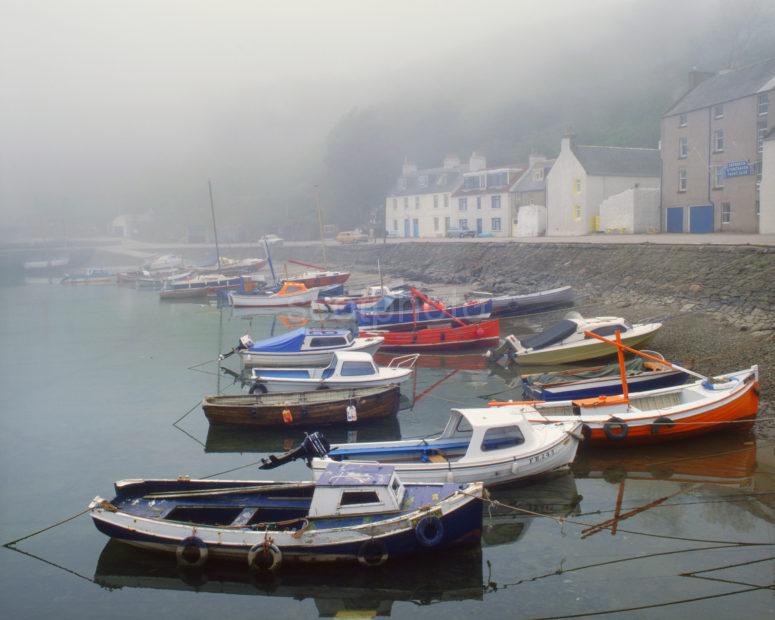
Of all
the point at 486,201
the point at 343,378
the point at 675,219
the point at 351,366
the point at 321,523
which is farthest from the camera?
the point at 486,201

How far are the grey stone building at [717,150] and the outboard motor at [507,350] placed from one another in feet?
67.3

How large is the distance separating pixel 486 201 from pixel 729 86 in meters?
25.5

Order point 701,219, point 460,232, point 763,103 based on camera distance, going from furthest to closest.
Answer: point 460,232 < point 701,219 < point 763,103

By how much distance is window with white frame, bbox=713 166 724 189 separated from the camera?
38.9 metres

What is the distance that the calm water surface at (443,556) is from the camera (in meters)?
10.4

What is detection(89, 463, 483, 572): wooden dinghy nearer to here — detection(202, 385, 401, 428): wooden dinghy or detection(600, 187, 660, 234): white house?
detection(202, 385, 401, 428): wooden dinghy

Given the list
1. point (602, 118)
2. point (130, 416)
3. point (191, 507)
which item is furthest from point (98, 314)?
point (602, 118)

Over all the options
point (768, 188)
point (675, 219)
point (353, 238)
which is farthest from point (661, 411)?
point (353, 238)

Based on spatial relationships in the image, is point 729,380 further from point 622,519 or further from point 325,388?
point 325,388

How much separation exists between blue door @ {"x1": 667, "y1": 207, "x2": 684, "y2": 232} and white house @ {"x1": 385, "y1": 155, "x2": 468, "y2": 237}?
27401mm

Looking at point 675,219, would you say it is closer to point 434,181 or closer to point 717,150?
point 717,150

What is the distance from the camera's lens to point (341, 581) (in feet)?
35.7

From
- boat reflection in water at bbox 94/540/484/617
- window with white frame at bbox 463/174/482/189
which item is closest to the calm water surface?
boat reflection in water at bbox 94/540/484/617

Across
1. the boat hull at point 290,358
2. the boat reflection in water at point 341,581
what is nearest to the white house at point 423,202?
the boat hull at point 290,358
